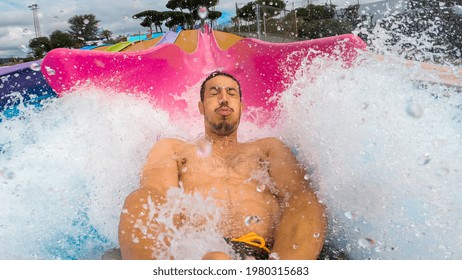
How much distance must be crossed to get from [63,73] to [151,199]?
1409 mm

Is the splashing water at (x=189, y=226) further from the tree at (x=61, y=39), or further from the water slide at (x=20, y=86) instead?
the tree at (x=61, y=39)

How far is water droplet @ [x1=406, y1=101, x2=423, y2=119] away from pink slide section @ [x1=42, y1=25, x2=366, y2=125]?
66cm

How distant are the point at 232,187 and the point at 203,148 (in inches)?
13.8

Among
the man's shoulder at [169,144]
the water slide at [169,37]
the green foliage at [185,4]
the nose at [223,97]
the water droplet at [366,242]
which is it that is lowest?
the water droplet at [366,242]

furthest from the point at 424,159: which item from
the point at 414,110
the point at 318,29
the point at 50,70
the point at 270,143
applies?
the point at 318,29

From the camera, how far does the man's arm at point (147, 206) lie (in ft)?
5.39

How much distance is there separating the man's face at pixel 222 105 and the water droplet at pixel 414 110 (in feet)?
2.79

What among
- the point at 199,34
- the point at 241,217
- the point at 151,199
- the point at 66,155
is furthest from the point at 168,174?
the point at 199,34

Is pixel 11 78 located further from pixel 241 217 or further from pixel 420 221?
pixel 420 221

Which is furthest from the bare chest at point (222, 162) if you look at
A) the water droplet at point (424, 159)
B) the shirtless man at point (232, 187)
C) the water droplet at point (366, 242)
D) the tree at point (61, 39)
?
the tree at point (61, 39)

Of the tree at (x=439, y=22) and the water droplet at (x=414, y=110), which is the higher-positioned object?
the tree at (x=439, y=22)

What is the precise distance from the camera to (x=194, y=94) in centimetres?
311

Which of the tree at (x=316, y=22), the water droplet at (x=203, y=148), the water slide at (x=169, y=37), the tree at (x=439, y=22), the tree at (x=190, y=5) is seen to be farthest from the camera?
the tree at (x=316, y=22)

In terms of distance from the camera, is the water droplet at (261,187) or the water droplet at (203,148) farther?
the water droplet at (203,148)
